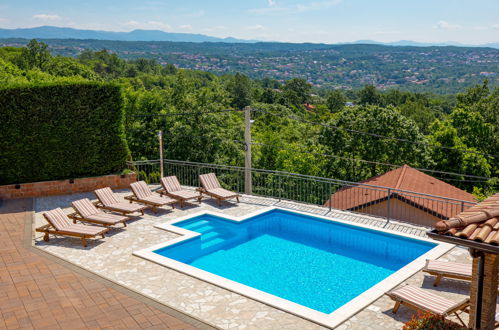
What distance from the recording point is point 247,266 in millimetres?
10547

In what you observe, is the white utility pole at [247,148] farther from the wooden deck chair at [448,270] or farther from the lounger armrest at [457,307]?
the lounger armrest at [457,307]

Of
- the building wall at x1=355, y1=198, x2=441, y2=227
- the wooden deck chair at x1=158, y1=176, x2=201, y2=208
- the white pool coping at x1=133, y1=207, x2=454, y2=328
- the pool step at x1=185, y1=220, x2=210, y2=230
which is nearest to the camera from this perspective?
the white pool coping at x1=133, y1=207, x2=454, y2=328

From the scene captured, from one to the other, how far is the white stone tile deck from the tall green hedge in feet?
7.14

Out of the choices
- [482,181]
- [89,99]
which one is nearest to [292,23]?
[482,181]

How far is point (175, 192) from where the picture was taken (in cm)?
1458

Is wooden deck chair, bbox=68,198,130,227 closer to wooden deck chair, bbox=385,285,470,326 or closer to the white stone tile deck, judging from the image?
the white stone tile deck

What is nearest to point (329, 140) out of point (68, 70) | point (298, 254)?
point (298, 254)

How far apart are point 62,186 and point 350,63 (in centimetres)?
16582

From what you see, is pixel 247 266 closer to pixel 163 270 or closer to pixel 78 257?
pixel 163 270

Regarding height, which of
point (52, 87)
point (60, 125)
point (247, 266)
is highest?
point (52, 87)

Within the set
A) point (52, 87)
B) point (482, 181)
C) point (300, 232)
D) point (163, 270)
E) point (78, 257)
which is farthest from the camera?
point (482, 181)

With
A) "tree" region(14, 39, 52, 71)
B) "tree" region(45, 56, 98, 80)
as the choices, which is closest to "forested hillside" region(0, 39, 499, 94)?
"tree" region(14, 39, 52, 71)

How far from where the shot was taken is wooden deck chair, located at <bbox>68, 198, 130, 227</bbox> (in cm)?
1175

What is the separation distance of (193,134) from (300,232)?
20.7 m
